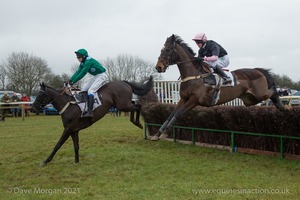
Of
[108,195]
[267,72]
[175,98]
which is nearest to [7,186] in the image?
[108,195]

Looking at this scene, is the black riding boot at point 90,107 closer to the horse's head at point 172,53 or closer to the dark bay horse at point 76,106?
the dark bay horse at point 76,106

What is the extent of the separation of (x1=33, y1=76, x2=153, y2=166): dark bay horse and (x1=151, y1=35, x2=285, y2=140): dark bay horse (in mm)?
2129

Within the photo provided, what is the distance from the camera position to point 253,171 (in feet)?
22.3

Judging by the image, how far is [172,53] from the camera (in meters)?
6.95

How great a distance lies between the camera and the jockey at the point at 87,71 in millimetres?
8164

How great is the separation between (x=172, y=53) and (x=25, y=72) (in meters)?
39.5

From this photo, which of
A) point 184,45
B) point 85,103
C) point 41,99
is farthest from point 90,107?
point 184,45

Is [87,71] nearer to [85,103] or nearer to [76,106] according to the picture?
[85,103]

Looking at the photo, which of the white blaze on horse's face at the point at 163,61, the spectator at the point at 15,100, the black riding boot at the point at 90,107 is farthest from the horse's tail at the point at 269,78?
the spectator at the point at 15,100

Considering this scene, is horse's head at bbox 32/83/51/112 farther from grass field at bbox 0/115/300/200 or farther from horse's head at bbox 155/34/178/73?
horse's head at bbox 155/34/178/73

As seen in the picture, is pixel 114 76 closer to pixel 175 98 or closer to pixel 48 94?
pixel 175 98

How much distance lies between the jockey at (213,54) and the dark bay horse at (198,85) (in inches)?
6.3

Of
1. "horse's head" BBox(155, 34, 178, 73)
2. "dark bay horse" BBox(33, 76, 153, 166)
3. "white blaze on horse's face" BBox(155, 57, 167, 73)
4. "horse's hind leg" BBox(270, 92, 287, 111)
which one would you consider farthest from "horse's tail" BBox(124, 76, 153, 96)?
"horse's hind leg" BBox(270, 92, 287, 111)

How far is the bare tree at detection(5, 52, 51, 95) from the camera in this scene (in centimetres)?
4272
